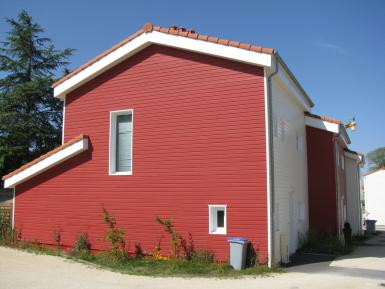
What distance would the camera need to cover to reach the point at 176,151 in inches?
541

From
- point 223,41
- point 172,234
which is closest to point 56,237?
point 172,234

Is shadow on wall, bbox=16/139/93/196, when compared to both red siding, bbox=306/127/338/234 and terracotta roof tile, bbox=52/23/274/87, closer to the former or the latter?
terracotta roof tile, bbox=52/23/274/87

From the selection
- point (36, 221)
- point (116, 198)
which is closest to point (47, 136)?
point (36, 221)

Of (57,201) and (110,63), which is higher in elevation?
(110,63)

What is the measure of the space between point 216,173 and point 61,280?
5.25 m

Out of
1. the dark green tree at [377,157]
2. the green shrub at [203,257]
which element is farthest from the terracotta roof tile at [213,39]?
the dark green tree at [377,157]

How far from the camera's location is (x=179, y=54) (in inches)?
559

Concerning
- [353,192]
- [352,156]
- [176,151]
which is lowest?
[353,192]

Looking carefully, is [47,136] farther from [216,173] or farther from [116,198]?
[216,173]

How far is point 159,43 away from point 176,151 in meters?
3.69

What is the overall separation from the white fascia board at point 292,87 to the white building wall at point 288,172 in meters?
0.15

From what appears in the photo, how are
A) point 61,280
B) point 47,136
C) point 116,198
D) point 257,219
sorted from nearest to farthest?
point 61,280 → point 257,219 → point 116,198 → point 47,136

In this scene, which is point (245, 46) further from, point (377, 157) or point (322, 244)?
point (377, 157)

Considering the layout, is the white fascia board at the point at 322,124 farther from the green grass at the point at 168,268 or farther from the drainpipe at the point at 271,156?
the green grass at the point at 168,268
